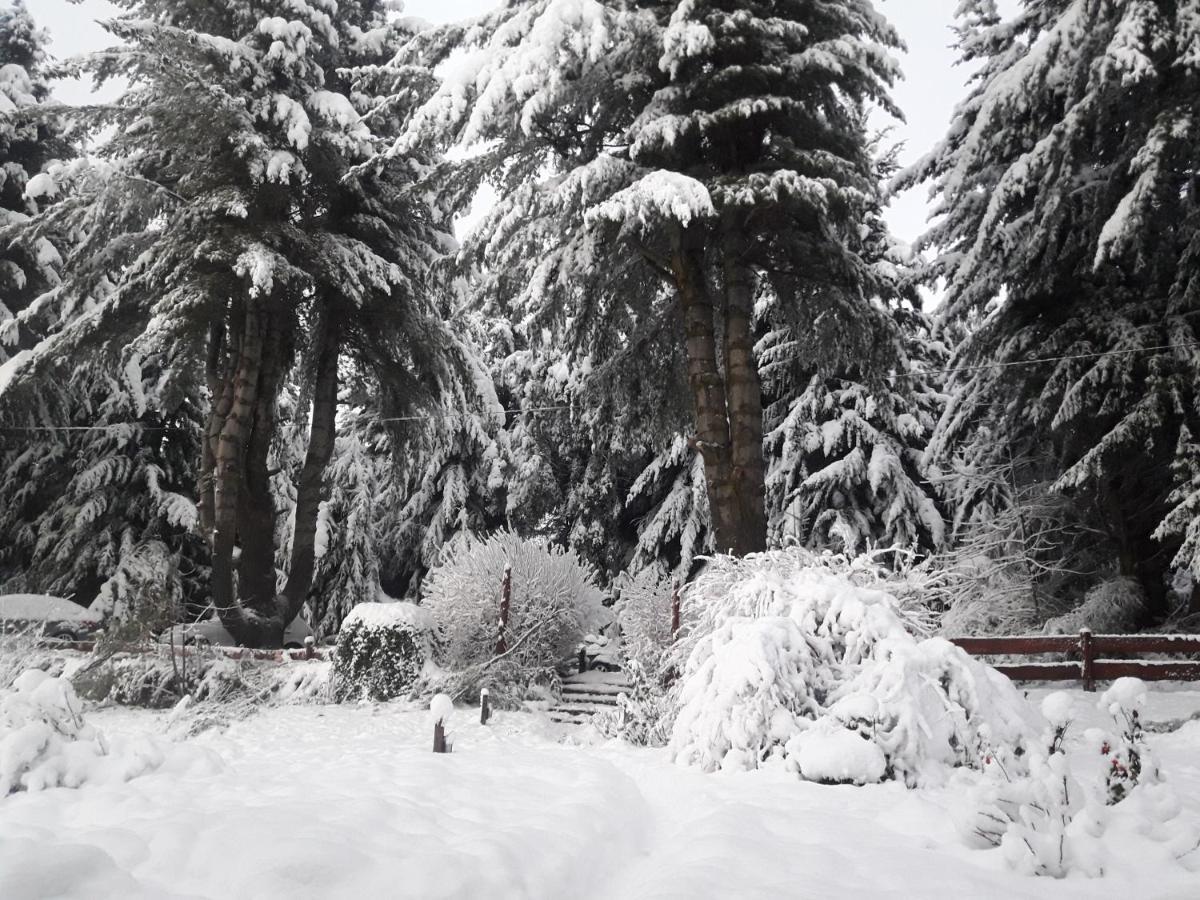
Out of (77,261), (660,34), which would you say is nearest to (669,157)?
(660,34)

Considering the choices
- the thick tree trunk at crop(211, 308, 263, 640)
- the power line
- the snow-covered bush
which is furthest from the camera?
the thick tree trunk at crop(211, 308, 263, 640)

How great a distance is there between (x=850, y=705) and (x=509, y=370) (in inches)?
746

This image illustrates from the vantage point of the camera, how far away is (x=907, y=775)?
5348 mm

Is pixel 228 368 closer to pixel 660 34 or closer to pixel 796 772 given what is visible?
pixel 660 34

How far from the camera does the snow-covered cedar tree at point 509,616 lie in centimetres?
1166

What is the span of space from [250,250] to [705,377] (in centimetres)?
731

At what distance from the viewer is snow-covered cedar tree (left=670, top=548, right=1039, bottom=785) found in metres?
5.48

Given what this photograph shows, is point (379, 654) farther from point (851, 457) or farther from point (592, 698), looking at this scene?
point (851, 457)

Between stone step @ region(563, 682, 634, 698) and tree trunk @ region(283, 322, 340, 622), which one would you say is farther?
tree trunk @ region(283, 322, 340, 622)

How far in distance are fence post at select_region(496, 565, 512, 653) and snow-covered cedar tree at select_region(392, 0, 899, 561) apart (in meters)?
3.43

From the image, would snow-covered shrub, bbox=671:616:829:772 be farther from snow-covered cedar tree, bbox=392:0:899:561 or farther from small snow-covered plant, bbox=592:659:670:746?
snow-covered cedar tree, bbox=392:0:899:561

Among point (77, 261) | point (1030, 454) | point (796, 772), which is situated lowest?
point (796, 772)

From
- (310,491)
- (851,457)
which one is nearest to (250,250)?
(310,491)

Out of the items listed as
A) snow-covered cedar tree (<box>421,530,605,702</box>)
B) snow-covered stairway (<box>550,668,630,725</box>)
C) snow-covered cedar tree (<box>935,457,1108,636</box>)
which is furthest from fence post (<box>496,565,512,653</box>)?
snow-covered cedar tree (<box>935,457,1108,636</box>)
